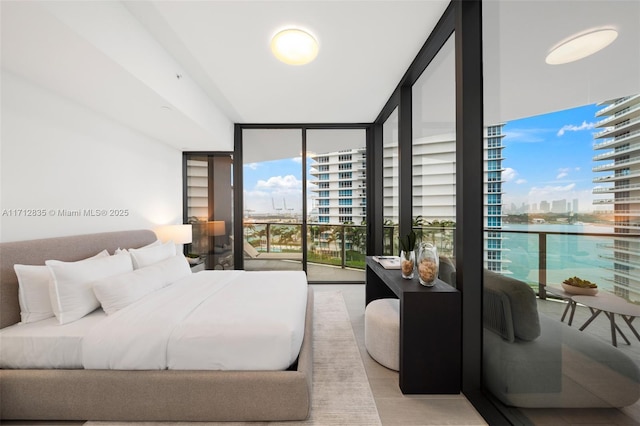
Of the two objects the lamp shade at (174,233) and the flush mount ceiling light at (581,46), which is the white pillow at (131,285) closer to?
the lamp shade at (174,233)

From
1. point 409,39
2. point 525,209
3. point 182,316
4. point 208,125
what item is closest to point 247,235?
point 208,125

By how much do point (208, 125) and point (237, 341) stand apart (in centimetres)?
277

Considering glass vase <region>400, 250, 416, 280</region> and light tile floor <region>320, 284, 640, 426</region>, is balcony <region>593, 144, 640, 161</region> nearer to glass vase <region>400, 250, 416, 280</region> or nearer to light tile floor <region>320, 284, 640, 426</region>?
light tile floor <region>320, 284, 640, 426</region>

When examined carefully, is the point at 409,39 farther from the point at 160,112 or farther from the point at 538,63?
the point at 160,112

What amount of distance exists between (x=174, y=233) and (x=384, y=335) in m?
3.05

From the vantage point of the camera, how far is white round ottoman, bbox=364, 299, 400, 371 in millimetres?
2029

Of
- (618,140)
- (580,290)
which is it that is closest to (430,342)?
(580,290)

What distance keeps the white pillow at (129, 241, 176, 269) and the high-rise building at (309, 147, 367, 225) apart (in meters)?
2.29

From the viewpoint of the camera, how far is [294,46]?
219 cm

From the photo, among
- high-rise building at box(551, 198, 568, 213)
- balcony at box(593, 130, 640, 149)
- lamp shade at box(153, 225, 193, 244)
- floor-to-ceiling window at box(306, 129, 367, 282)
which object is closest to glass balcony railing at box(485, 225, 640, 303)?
high-rise building at box(551, 198, 568, 213)

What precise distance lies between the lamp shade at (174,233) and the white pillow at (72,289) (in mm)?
1528

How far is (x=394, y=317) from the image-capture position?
210 centimetres

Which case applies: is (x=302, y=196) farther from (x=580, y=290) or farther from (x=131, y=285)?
(x=580, y=290)

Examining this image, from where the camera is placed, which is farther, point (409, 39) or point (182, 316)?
point (409, 39)
